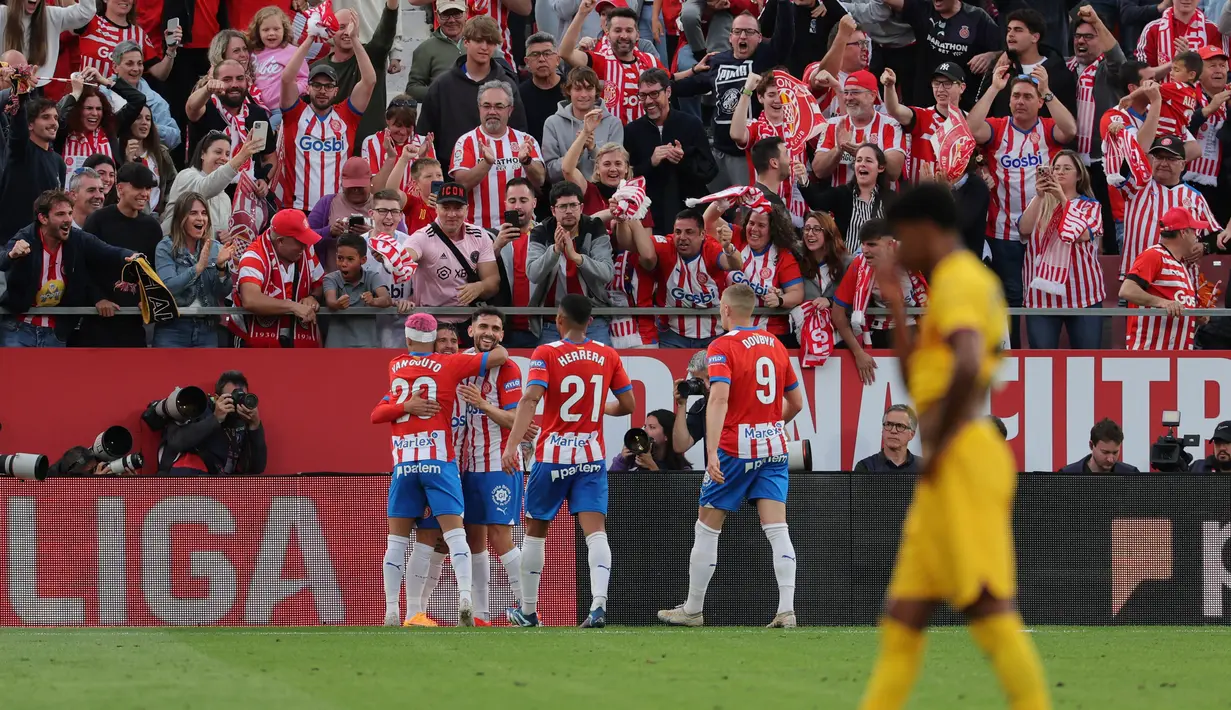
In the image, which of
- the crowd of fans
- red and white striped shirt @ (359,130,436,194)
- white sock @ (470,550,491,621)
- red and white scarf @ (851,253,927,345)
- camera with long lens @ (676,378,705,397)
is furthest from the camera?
red and white striped shirt @ (359,130,436,194)

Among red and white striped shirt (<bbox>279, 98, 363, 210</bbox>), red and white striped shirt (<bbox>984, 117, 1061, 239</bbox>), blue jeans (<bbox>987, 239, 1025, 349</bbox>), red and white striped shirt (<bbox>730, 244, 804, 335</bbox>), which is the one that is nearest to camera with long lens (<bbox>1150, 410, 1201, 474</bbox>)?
blue jeans (<bbox>987, 239, 1025, 349</bbox>)

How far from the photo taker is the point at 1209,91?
17484 mm

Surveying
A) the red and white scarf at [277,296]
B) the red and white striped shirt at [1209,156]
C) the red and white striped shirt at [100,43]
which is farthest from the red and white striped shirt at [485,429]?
the red and white striped shirt at [1209,156]

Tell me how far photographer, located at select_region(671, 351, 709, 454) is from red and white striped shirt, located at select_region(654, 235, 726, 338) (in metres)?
0.60

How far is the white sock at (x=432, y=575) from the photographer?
41.5ft

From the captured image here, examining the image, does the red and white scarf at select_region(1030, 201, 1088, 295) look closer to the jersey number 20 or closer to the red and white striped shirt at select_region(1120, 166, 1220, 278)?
the red and white striped shirt at select_region(1120, 166, 1220, 278)

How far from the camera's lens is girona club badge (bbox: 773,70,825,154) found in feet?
51.5

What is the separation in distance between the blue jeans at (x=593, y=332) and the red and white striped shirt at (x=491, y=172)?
1358mm

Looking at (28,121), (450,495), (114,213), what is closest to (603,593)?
(450,495)

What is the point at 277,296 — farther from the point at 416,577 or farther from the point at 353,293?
the point at 416,577

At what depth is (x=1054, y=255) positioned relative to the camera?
1528 centimetres

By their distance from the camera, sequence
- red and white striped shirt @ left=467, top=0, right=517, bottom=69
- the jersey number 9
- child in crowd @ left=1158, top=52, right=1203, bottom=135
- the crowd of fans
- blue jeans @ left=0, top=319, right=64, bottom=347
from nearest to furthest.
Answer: the jersey number 9, blue jeans @ left=0, top=319, right=64, bottom=347, the crowd of fans, child in crowd @ left=1158, top=52, right=1203, bottom=135, red and white striped shirt @ left=467, top=0, right=517, bottom=69

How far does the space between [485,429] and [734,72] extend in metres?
5.71

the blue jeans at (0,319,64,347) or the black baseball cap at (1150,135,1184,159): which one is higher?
the black baseball cap at (1150,135,1184,159)
